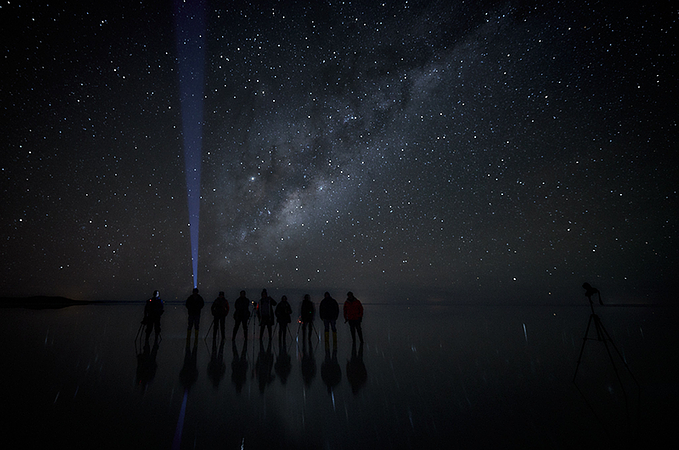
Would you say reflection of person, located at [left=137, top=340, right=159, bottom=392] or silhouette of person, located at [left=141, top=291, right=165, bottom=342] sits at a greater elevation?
silhouette of person, located at [left=141, top=291, right=165, bottom=342]

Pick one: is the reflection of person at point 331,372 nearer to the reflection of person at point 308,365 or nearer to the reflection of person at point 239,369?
the reflection of person at point 308,365

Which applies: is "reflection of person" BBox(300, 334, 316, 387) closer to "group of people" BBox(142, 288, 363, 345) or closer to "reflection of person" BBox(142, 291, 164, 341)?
"group of people" BBox(142, 288, 363, 345)

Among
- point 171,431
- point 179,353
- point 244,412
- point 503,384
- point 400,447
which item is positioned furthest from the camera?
point 179,353

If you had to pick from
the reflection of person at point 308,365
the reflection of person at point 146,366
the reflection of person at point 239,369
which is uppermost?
the reflection of person at point 146,366

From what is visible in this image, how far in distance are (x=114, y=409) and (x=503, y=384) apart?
574cm

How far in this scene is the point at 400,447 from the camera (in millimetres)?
2949

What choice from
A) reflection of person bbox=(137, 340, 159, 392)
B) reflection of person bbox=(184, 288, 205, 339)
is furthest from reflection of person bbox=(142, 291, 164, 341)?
reflection of person bbox=(184, 288, 205, 339)

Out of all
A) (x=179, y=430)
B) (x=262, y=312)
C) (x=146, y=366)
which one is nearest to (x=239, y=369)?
(x=146, y=366)

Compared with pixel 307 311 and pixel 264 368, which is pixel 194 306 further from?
pixel 264 368

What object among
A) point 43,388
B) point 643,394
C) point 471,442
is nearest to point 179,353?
point 43,388

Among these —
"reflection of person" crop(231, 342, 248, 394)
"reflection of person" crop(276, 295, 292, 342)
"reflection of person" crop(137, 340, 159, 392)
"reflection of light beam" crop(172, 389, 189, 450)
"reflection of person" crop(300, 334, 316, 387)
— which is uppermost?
"reflection of person" crop(276, 295, 292, 342)

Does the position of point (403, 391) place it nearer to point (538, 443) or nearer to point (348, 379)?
point (348, 379)

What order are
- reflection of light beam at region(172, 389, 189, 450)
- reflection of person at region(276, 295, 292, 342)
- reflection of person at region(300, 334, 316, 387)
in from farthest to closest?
reflection of person at region(276, 295, 292, 342), reflection of person at region(300, 334, 316, 387), reflection of light beam at region(172, 389, 189, 450)

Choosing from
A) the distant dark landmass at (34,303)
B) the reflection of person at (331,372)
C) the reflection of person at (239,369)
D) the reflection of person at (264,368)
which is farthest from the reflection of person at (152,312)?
the distant dark landmass at (34,303)
